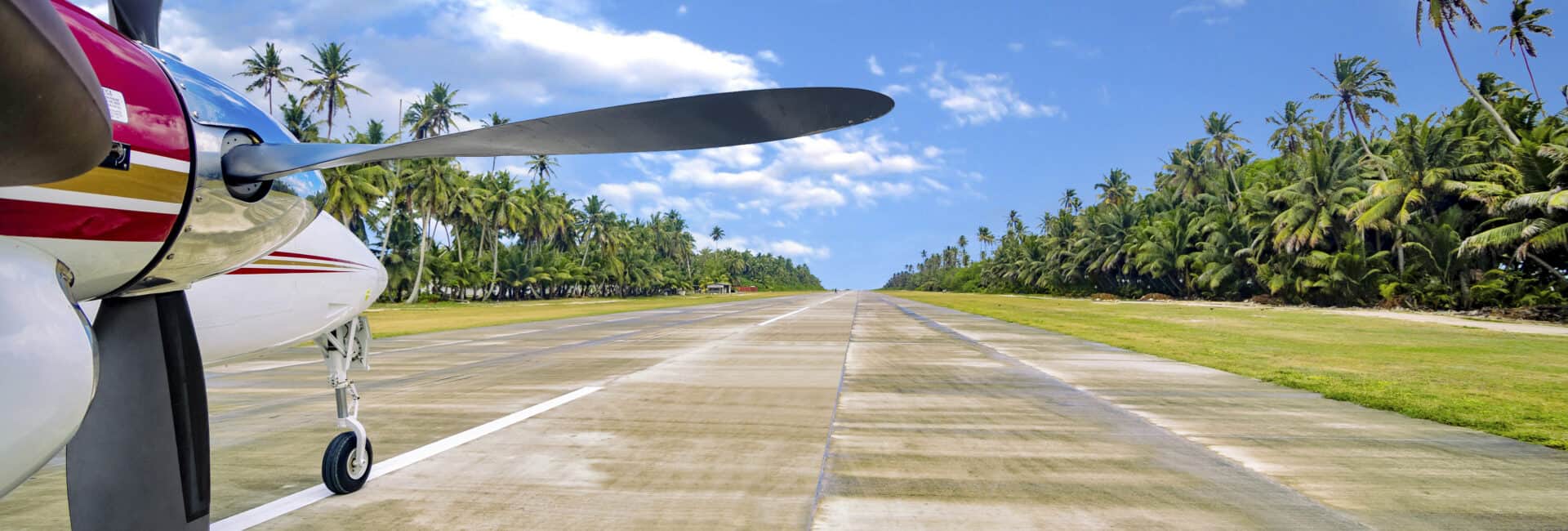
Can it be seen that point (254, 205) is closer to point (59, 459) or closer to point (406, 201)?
point (59, 459)

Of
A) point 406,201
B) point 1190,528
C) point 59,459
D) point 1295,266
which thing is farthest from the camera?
point 406,201

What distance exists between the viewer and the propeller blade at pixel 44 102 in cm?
91

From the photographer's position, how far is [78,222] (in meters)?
1.81

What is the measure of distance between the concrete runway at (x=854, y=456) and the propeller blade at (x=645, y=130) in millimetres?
2343

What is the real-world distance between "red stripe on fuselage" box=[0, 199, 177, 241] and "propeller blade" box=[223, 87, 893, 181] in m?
0.29

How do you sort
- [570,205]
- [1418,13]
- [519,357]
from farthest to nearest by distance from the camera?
[570,205] → [1418,13] → [519,357]

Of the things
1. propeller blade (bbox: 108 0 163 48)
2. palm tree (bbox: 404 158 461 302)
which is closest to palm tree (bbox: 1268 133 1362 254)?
propeller blade (bbox: 108 0 163 48)

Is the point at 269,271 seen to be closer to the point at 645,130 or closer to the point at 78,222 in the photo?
the point at 78,222

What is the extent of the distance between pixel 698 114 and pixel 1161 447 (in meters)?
5.33

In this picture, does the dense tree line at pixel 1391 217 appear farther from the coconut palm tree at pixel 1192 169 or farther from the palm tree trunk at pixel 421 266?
the palm tree trunk at pixel 421 266

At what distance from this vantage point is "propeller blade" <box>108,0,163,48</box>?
258 cm

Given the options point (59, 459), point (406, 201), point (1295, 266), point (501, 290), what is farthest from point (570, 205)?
point (59, 459)

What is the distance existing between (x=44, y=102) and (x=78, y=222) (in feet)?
3.71

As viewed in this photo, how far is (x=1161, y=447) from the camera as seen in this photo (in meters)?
5.86
